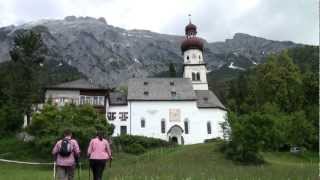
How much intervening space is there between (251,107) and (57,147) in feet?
Result: 174

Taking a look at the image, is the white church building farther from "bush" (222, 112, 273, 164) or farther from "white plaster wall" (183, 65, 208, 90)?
"bush" (222, 112, 273, 164)

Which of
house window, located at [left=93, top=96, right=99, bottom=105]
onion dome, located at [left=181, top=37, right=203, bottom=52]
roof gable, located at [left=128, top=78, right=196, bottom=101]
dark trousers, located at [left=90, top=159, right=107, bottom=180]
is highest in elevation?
onion dome, located at [left=181, top=37, right=203, bottom=52]

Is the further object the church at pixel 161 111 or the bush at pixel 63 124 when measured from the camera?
the church at pixel 161 111

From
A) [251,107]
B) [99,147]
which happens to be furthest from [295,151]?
[99,147]

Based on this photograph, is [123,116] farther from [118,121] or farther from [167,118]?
[167,118]

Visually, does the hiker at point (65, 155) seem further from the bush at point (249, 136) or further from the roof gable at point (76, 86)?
the roof gable at point (76, 86)

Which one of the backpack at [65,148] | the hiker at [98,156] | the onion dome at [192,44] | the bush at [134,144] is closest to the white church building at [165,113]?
the bush at [134,144]

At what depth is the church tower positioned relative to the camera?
80.3m

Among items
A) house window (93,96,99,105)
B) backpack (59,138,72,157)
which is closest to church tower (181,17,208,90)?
house window (93,96,99,105)

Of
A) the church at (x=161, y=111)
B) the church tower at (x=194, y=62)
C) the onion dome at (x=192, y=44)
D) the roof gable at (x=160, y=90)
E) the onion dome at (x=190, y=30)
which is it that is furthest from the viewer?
the onion dome at (x=190, y=30)

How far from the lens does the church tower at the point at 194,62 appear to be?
8031cm

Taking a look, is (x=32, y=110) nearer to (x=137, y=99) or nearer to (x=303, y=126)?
(x=137, y=99)

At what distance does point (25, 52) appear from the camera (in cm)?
6356

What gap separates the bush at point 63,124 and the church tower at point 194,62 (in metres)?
29.7
